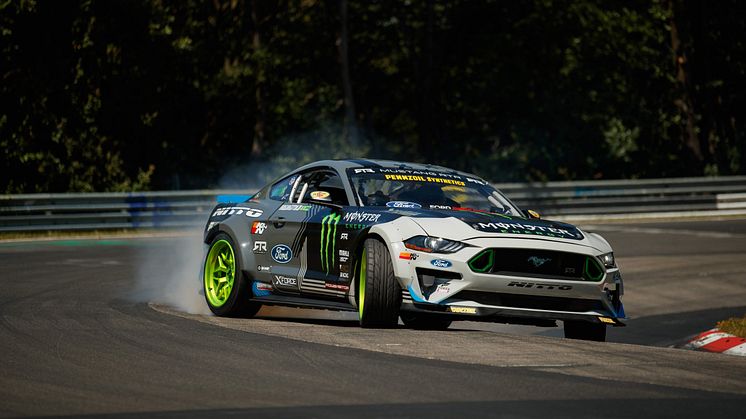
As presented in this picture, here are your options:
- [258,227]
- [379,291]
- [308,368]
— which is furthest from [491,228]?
[308,368]

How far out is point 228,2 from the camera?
34.7 metres

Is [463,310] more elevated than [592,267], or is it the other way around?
[592,267]

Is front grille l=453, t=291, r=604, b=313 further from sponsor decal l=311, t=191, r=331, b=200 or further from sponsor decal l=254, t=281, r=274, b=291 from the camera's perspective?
sponsor decal l=254, t=281, r=274, b=291

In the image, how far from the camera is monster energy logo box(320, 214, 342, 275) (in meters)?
10.7

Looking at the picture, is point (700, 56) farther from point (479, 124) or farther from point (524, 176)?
point (479, 124)

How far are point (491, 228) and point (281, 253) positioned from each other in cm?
213

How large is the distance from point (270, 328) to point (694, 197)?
23.2 meters

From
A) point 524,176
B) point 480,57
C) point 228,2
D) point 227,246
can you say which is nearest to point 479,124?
point 480,57

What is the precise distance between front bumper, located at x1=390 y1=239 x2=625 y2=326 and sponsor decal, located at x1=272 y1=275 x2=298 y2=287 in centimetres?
149

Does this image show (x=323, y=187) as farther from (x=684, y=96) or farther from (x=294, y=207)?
(x=684, y=96)

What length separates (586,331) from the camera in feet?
35.0

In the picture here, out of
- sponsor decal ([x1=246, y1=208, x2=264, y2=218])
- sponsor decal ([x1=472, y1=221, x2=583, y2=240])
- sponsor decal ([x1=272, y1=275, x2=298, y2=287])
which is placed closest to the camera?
sponsor decal ([x1=472, y1=221, x2=583, y2=240])

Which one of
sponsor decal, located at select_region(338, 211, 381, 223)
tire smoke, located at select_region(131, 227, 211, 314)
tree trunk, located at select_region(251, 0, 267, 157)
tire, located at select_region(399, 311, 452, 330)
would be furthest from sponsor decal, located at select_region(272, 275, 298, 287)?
tree trunk, located at select_region(251, 0, 267, 157)

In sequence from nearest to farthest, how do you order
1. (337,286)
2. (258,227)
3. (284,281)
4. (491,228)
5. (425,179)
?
(491,228), (337,286), (284,281), (425,179), (258,227)
